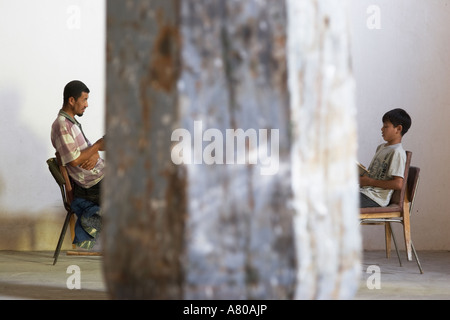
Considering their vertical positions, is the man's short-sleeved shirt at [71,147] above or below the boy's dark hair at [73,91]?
below

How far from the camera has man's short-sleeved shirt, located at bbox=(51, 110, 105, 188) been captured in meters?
3.53

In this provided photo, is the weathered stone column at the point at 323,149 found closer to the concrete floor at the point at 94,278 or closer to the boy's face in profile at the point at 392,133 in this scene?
the concrete floor at the point at 94,278

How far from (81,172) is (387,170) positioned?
1.68m

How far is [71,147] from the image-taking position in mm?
3537

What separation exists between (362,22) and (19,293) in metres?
3.42

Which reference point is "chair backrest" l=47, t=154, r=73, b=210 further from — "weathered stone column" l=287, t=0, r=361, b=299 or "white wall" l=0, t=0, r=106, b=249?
"weathered stone column" l=287, t=0, r=361, b=299

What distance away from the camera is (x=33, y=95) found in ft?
15.7

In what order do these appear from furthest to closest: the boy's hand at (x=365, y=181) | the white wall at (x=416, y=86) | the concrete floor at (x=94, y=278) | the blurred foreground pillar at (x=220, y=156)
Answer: the white wall at (x=416, y=86)
the boy's hand at (x=365, y=181)
the concrete floor at (x=94, y=278)
the blurred foreground pillar at (x=220, y=156)

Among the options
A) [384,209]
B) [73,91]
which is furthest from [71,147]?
[384,209]

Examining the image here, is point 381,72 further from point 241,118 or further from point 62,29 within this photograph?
point 241,118

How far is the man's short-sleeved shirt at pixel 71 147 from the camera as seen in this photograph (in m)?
3.53

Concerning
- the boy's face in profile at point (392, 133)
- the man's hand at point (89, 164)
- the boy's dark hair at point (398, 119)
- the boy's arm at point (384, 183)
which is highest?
the boy's dark hair at point (398, 119)

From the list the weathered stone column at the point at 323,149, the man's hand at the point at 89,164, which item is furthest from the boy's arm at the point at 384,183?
the weathered stone column at the point at 323,149

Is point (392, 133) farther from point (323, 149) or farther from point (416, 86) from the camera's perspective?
point (323, 149)
